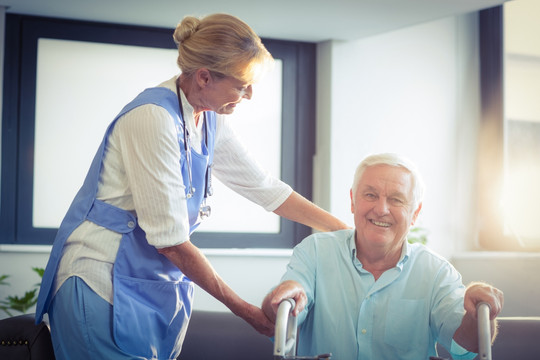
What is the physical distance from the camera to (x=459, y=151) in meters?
4.71

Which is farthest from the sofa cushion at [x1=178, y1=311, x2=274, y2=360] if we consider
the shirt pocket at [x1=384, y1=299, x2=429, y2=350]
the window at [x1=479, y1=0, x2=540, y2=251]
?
the window at [x1=479, y1=0, x2=540, y2=251]

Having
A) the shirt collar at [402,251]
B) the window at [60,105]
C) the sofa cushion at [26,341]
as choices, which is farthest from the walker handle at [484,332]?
the window at [60,105]

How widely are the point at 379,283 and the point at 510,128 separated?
2966 millimetres

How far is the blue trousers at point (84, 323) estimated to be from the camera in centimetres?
171

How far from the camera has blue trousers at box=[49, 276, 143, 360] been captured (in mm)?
1709

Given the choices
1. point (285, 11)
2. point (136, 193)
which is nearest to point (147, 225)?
point (136, 193)

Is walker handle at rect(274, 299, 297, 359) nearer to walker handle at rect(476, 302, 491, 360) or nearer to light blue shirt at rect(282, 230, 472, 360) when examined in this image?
light blue shirt at rect(282, 230, 472, 360)

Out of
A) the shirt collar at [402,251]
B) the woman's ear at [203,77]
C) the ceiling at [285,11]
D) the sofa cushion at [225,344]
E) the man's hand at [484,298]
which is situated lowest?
the sofa cushion at [225,344]

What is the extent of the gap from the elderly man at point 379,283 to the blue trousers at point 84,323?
540 millimetres

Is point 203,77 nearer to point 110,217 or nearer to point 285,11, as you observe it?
point 110,217

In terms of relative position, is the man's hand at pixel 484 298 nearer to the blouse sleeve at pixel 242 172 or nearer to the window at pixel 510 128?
the blouse sleeve at pixel 242 172

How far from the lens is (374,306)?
1988 millimetres

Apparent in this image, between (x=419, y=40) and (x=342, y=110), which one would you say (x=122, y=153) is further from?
(x=419, y=40)

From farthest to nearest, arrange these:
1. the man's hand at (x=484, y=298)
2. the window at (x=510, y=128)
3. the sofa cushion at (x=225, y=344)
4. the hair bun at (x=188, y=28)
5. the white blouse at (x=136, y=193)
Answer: the window at (x=510, y=128)
the sofa cushion at (x=225, y=344)
the hair bun at (x=188, y=28)
the white blouse at (x=136, y=193)
the man's hand at (x=484, y=298)
